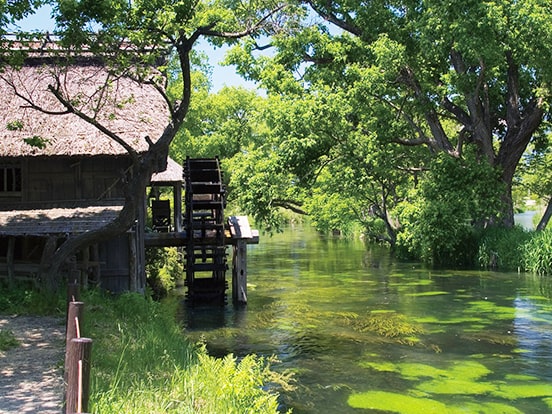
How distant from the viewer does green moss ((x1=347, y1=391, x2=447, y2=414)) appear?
27.7 ft

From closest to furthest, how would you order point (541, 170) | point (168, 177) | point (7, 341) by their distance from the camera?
point (7, 341) < point (168, 177) < point (541, 170)

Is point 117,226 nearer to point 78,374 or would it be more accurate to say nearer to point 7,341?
point 7,341

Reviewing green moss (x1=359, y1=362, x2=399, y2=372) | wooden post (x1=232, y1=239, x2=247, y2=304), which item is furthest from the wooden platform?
green moss (x1=359, y1=362, x2=399, y2=372)

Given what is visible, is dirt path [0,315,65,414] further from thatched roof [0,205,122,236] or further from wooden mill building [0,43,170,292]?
wooden mill building [0,43,170,292]

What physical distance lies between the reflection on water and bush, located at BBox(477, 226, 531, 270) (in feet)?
4.18

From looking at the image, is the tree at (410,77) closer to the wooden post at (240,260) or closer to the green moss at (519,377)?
the wooden post at (240,260)

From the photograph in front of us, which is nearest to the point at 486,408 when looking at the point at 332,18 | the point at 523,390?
the point at 523,390

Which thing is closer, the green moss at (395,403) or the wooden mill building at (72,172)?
the green moss at (395,403)

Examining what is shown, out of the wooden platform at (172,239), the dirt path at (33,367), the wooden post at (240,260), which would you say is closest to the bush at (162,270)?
the wooden platform at (172,239)

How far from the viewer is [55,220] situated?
1294cm

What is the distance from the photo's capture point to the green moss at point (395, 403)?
8.45m

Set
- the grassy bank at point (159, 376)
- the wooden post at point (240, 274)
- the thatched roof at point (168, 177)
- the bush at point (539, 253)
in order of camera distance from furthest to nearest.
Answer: the thatched roof at point (168, 177)
the bush at point (539, 253)
the wooden post at point (240, 274)
the grassy bank at point (159, 376)

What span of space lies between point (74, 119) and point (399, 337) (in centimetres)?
900

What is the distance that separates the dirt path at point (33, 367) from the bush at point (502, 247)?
57.4 ft
